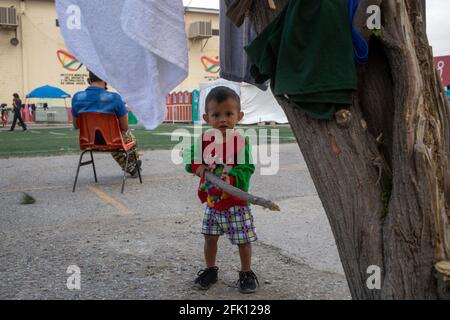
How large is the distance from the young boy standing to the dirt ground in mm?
347

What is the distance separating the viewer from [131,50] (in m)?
2.23

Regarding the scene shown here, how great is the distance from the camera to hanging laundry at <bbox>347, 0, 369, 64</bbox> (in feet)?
5.71

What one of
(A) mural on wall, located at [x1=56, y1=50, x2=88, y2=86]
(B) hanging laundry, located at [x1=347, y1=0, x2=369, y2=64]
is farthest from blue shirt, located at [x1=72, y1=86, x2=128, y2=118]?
(A) mural on wall, located at [x1=56, y1=50, x2=88, y2=86]

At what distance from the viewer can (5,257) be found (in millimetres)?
3686

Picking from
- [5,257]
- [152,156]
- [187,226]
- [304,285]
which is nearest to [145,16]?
[304,285]

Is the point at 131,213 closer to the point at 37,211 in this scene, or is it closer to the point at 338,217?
the point at 37,211

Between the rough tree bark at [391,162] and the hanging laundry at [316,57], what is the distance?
8cm

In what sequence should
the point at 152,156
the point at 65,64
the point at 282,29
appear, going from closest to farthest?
1. the point at 282,29
2. the point at 152,156
3. the point at 65,64

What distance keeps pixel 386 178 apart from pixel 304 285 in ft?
5.03

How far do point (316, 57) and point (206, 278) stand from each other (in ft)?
6.11

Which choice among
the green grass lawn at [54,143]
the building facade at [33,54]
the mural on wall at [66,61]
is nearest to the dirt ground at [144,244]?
the green grass lawn at [54,143]

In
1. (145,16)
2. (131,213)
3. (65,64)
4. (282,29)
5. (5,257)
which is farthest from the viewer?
(65,64)

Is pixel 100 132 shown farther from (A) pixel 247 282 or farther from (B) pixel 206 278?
(A) pixel 247 282
